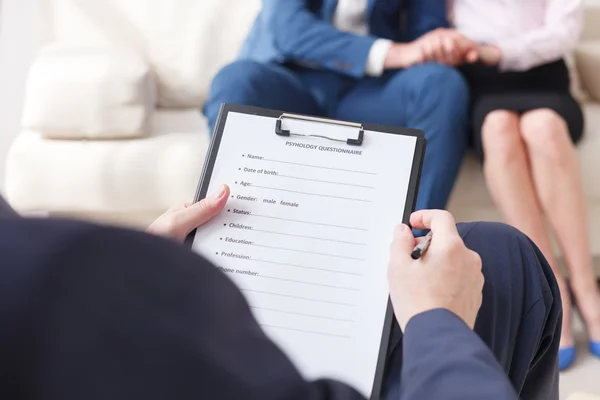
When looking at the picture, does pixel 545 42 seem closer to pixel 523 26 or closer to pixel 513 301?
pixel 523 26

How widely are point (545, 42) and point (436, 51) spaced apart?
31 cm

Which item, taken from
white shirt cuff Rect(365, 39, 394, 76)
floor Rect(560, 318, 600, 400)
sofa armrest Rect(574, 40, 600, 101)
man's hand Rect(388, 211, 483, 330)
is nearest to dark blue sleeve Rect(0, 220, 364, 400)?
man's hand Rect(388, 211, 483, 330)

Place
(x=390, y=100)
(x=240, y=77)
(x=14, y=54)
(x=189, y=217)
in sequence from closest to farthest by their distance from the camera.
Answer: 1. (x=189, y=217)
2. (x=240, y=77)
3. (x=390, y=100)
4. (x=14, y=54)

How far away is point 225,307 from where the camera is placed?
32 cm

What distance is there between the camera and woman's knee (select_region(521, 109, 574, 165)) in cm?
162

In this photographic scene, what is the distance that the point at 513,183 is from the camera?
1625 millimetres

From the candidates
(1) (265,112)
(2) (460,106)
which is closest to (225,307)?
(1) (265,112)

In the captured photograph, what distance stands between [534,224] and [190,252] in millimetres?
1448

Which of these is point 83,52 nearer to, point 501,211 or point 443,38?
point 443,38

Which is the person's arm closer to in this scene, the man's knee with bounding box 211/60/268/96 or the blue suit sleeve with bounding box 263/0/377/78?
the blue suit sleeve with bounding box 263/0/377/78

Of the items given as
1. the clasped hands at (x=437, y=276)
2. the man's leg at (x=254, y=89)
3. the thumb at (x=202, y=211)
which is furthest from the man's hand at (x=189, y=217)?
the man's leg at (x=254, y=89)

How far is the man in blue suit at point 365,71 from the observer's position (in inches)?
64.0

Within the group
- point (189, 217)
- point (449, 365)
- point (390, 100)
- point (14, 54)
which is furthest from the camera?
point (14, 54)

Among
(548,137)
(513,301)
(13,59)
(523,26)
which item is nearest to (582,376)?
(548,137)
